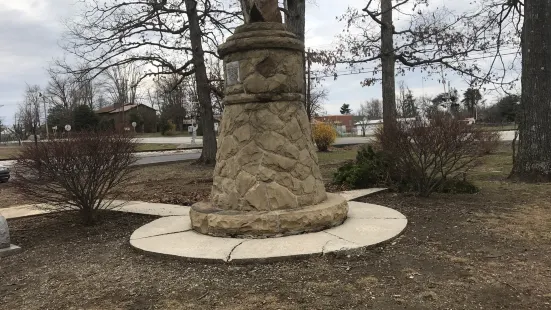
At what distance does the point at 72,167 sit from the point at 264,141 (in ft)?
8.51

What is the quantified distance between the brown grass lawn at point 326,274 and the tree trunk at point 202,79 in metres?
11.8

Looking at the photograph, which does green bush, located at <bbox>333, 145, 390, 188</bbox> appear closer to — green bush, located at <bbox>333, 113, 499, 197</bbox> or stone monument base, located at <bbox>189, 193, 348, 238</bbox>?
green bush, located at <bbox>333, 113, 499, 197</bbox>

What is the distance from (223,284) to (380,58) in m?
14.0

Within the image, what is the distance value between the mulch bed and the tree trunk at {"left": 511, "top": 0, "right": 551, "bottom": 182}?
446 centimetres

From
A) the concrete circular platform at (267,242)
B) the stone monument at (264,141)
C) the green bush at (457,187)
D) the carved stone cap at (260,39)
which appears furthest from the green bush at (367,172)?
the carved stone cap at (260,39)

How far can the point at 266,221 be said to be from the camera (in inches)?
203

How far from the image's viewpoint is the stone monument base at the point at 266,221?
5.19m

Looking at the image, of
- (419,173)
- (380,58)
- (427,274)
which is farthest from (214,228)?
(380,58)

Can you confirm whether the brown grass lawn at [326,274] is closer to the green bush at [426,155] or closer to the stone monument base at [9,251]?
the stone monument base at [9,251]

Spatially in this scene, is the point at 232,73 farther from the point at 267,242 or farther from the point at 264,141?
the point at 267,242

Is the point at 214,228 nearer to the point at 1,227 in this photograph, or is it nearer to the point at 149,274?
the point at 149,274

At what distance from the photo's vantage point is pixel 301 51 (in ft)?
19.5

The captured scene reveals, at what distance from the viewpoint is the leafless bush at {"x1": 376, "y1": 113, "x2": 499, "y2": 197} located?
702 centimetres

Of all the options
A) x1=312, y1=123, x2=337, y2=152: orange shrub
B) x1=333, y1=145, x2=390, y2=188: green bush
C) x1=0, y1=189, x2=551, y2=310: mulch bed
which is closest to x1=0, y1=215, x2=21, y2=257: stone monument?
x1=0, y1=189, x2=551, y2=310: mulch bed
